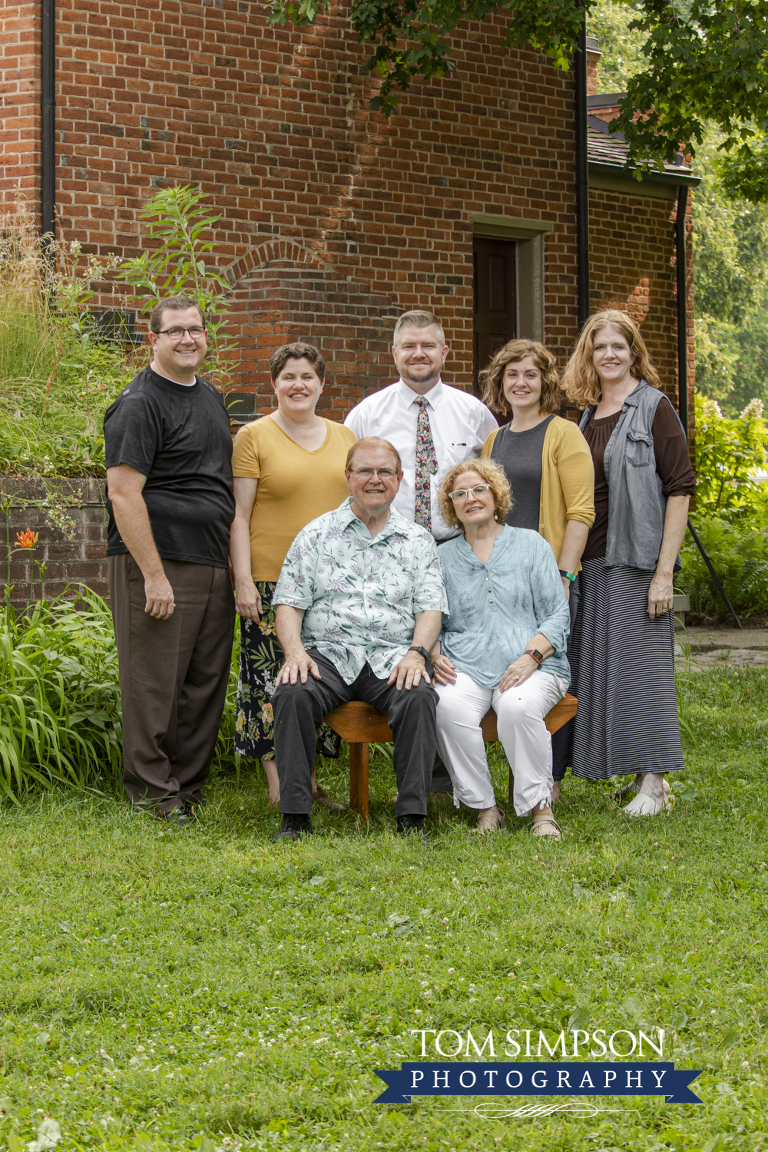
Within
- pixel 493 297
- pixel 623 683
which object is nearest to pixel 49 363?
pixel 623 683

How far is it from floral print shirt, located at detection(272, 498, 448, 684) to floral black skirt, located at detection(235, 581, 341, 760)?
10.2 inches

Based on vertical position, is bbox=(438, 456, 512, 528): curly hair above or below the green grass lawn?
above

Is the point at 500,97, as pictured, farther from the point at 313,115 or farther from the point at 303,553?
the point at 303,553

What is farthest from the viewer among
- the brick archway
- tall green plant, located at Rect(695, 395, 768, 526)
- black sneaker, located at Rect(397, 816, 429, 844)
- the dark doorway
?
tall green plant, located at Rect(695, 395, 768, 526)

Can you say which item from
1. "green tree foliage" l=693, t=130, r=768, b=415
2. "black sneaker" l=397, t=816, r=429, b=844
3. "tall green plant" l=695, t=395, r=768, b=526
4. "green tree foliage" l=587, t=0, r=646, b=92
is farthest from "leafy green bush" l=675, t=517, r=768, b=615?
"green tree foliage" l=587, t=0, r=646, b=92

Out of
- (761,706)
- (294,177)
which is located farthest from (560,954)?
(294,177)

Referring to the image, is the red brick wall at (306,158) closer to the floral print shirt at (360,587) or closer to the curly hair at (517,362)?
the curly hair at (517,362)

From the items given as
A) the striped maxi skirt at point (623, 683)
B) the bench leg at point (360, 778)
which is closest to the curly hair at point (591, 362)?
the striped maxi skirt at point (623, 683)

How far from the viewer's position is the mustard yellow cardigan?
15.9ft

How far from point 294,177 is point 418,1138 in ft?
24.9

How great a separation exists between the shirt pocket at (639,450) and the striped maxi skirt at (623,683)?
435mm

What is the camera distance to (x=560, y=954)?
329cm

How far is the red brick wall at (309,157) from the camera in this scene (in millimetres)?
8078

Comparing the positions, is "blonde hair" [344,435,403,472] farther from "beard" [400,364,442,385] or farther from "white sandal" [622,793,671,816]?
"white sandal" [622,793,671,816]
